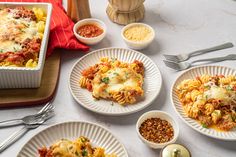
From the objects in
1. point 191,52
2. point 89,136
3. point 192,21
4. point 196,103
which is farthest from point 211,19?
point 89,136

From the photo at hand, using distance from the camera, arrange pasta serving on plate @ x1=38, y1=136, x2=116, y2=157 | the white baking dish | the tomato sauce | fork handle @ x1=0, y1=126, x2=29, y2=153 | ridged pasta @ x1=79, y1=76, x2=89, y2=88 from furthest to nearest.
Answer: the tomato sauce, ridged pasta @ x1=79, y1=76, x2=89, y2=88, the white baking dish, fork handle @ x1=0, y1=126, x2=29, y2=153, pasta serving on plate @ x1=38, y1=136, x2=116, y2=157

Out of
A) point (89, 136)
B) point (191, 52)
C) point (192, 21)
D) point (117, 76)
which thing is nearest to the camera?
point (89, 136)

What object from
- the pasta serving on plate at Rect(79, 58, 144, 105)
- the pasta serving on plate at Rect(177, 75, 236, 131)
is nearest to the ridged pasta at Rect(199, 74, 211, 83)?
the pasta serving on plate at Rect(177, 75, 236, 131)

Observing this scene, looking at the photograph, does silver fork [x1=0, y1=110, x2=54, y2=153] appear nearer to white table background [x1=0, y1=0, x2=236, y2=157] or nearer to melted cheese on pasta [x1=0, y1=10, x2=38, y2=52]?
white table background [x1=0, y1=0, x2=236, y2=157]

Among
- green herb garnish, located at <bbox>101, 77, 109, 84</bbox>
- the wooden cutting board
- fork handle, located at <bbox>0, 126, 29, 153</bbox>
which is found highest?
green herb garnish, located at <bbox>101, 77, 109, 84</bbox>

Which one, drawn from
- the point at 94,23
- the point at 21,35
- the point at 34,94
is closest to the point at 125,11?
the point at 94,23

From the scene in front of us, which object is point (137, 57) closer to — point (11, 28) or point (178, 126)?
point (178, 126)

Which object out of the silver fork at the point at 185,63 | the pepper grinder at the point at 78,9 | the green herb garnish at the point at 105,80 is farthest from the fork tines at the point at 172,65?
the pepper grinder at the point at 78,9
